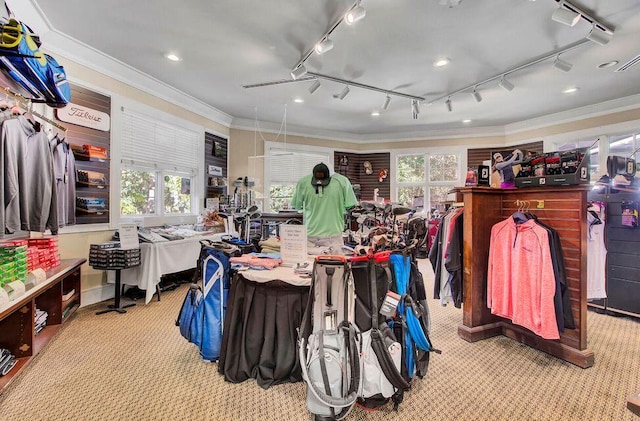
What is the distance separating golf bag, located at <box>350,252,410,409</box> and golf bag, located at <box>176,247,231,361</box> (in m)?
1.09

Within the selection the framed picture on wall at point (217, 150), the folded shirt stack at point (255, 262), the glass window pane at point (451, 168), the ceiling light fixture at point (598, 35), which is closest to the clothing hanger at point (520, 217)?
the ceiling light fixture at point (598, 35)

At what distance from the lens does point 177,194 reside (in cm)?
543

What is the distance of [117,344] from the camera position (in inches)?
113

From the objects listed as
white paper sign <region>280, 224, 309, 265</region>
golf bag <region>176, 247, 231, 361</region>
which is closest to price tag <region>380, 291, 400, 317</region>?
white paper sign <region>280, 224, 309, 265</region>

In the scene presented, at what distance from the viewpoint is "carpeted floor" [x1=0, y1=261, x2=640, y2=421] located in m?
1.94

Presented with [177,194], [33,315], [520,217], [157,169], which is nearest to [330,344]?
[520,217]

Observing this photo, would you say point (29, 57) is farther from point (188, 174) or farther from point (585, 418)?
→ point (585, 418)

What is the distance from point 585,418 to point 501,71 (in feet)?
13.6

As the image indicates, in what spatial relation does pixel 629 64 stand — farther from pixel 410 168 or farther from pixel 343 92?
pixel 410 168

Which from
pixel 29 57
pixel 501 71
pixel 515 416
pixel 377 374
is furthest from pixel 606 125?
pixel 29 57

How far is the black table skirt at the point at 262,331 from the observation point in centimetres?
219

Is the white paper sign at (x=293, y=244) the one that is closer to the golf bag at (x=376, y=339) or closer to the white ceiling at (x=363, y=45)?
the golf bag at (x=376, y=339)

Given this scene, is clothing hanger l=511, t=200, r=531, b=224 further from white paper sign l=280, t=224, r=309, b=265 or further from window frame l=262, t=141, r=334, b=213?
window frame l=262, t=141, r=334, b=213

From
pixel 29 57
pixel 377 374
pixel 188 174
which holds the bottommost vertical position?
pixel 377 374
